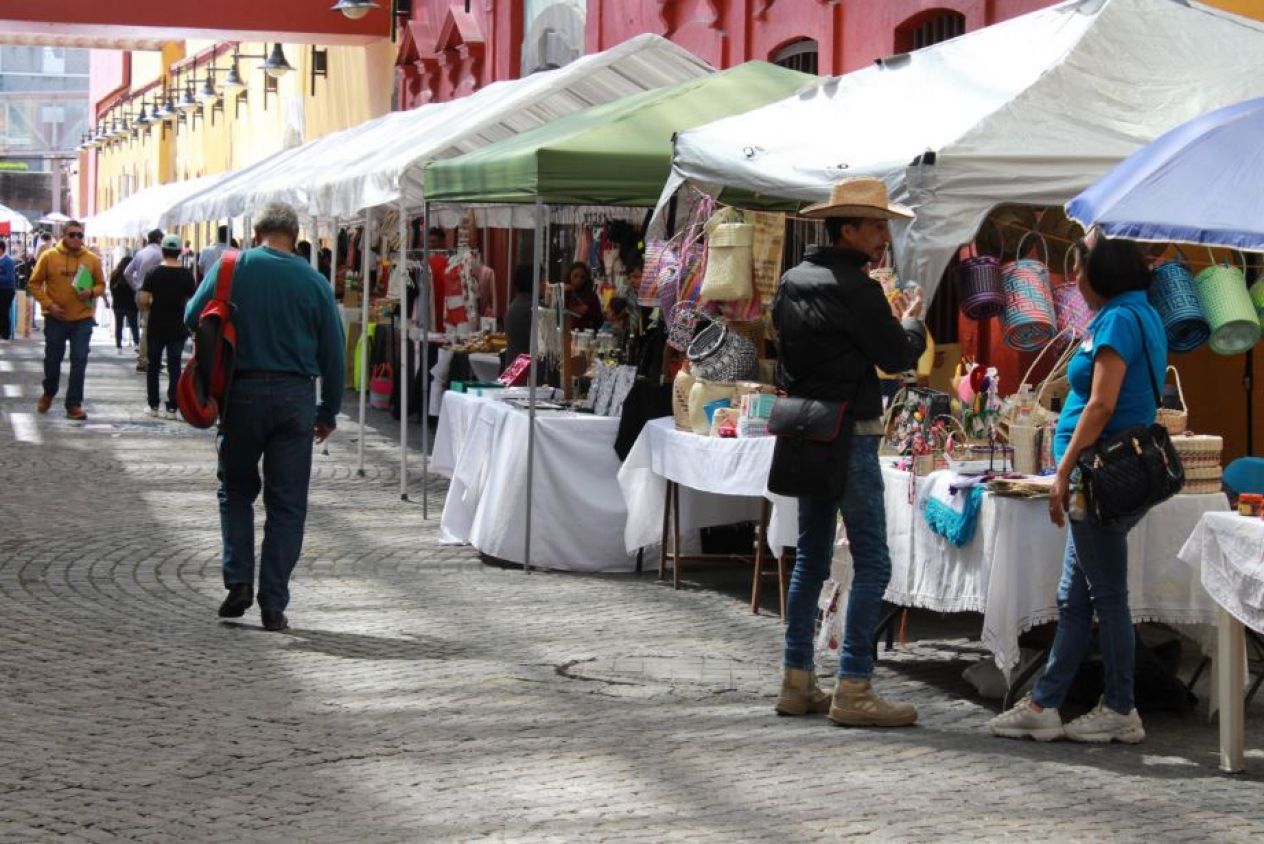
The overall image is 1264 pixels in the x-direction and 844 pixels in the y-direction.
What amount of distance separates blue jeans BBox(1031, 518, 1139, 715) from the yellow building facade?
85.0ft

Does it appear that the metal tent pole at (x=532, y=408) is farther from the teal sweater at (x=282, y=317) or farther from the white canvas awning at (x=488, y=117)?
the white canvas awning at (x=488, y=117)

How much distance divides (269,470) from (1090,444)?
12.3 ft

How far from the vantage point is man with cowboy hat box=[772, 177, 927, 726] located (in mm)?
7305

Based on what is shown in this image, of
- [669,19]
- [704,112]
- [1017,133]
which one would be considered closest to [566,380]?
[704,112]

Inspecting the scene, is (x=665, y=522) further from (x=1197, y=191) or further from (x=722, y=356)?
(x=1197, y=191)

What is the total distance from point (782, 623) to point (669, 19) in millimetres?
10756

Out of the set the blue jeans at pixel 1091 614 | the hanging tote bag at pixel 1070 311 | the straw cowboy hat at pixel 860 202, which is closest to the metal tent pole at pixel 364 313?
the hanging tote bag at pixel 1070 311

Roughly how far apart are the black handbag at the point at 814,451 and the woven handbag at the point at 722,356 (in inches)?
118

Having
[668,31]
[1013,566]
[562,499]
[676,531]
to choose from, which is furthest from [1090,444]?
[668,31]

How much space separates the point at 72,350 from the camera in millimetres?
20234

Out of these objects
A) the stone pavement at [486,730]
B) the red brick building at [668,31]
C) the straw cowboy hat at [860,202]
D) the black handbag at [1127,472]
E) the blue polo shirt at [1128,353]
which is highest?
the red brick building at [668,31]

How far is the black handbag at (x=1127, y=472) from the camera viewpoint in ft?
22.3

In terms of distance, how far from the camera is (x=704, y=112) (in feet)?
39.3

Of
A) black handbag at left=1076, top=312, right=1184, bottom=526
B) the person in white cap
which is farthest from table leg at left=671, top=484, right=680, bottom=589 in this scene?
the person in white cap
